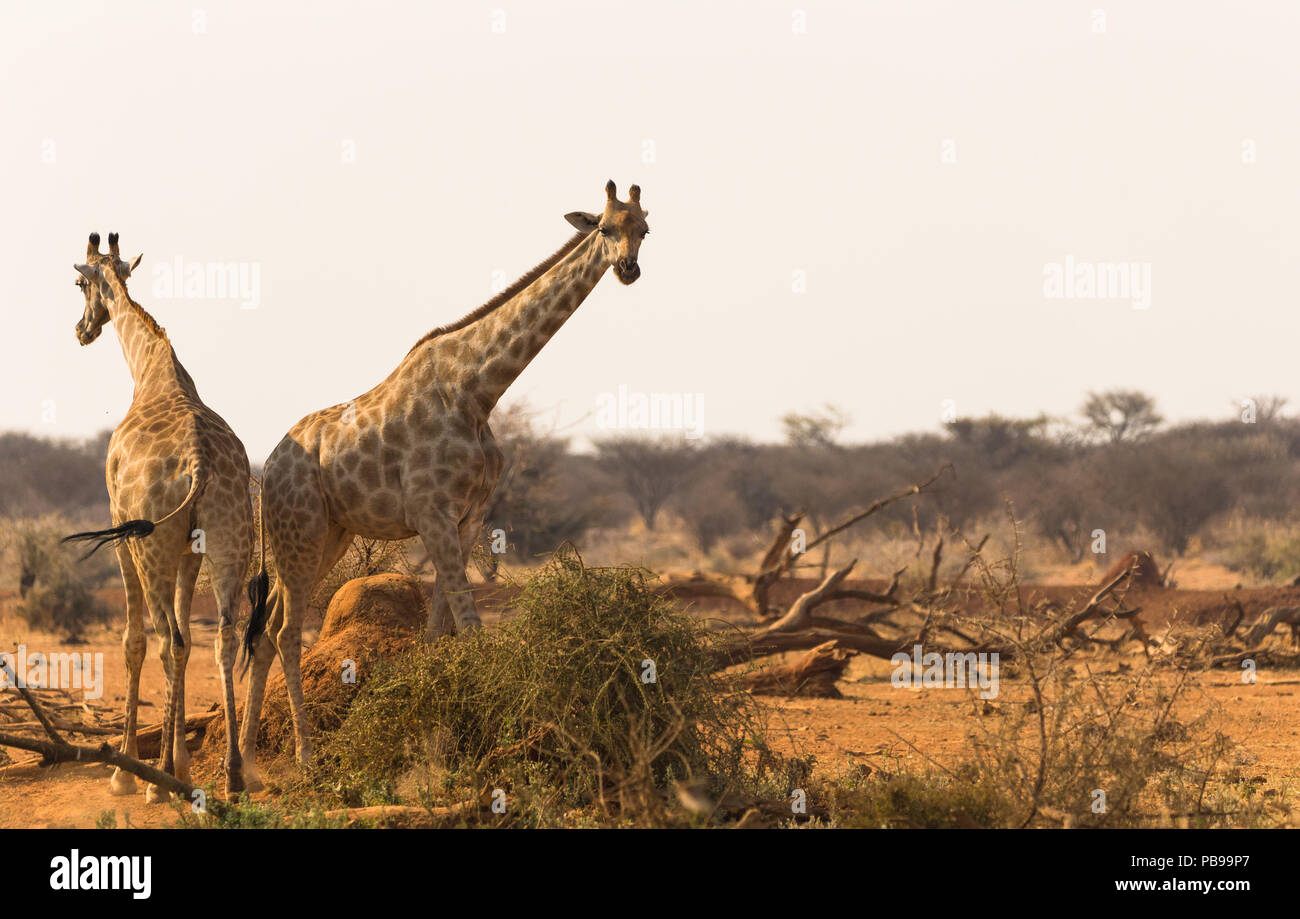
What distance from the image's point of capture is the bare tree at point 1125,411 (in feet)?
131

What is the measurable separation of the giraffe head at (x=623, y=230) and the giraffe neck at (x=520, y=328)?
0.61ft

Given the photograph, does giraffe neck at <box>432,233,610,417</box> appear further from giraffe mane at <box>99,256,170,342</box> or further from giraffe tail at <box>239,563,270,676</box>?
giraffe mane at <box>99,256,170,342</box>

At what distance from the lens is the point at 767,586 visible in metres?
13.9

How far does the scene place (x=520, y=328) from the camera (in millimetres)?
7344

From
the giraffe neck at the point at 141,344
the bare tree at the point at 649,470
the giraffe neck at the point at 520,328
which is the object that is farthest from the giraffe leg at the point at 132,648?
the bare tree at the point at 649,470

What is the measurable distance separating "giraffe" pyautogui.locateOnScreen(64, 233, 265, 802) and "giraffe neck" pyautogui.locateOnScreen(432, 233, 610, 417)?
1473 mm

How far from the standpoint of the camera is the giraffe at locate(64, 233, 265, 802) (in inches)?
275

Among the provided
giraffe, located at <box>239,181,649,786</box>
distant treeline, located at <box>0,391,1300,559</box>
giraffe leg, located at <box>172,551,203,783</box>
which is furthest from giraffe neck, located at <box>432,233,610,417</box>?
distant treeline, located at <box>0,391,1300,559</box>

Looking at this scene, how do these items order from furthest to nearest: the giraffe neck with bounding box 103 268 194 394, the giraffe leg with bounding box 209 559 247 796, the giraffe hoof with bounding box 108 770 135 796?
the giraffe neck with bounding box 103 268 194 394 < the giraffe hoof with bounding box 108 770 135 796 < the giraffe leg with bounding box 209 559 247 796

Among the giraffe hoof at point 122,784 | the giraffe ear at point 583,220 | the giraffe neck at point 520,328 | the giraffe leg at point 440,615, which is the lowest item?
the giraffe hoof at point 122,784

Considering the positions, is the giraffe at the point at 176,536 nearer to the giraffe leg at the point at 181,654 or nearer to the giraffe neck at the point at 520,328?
the giraffe leg at the point at 181,654

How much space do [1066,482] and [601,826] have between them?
89.3ft
